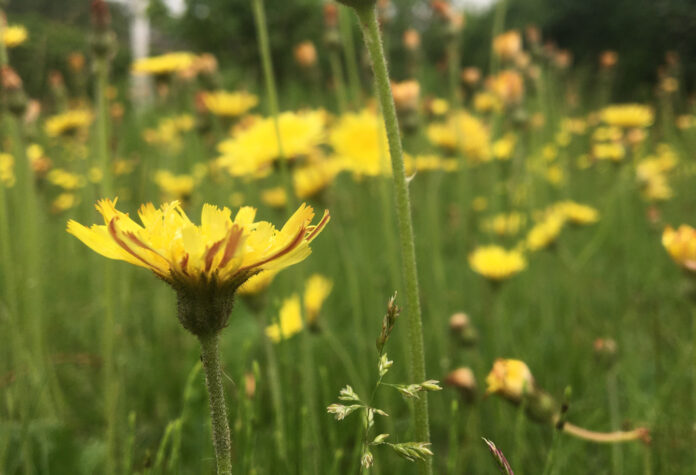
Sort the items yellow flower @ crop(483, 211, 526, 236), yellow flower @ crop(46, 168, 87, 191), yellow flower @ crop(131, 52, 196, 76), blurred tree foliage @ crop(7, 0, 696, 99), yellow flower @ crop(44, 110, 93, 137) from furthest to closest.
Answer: blurred tree foliage @ crop(7, 0, 696, 99), yellow flower @ crop(46, 168, 87, 191), yellow flower @ crop(44, 110, 93, 137), yellow flower @ crop(483, 211, 526, 236), yellow flower @ crop(131, 52, 196, 76)

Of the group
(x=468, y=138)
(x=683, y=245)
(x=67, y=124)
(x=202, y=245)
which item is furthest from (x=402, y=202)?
(x=67, y=124)

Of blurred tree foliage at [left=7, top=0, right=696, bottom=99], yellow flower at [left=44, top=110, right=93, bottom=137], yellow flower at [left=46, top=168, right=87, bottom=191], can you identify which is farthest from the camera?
blurred tree foliage at [left=7, top=0, right=696, bottom=99]

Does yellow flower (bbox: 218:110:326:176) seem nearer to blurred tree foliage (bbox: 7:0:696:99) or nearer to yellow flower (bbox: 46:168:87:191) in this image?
yellow flower (bbox: 46:168:87:191)

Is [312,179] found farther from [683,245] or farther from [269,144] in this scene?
[683,245]

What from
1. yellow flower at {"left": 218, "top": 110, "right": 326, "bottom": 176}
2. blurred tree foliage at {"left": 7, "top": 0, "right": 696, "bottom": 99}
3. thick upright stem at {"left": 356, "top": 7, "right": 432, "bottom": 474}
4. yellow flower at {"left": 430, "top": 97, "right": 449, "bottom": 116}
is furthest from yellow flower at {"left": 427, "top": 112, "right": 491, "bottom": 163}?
blurred tree foliage at {"left": 7, "top": 0, "right": 696, "bottom": 99}

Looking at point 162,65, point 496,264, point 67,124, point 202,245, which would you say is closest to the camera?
point 202,245

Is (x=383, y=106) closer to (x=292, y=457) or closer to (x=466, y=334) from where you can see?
(x=292, y=457)
